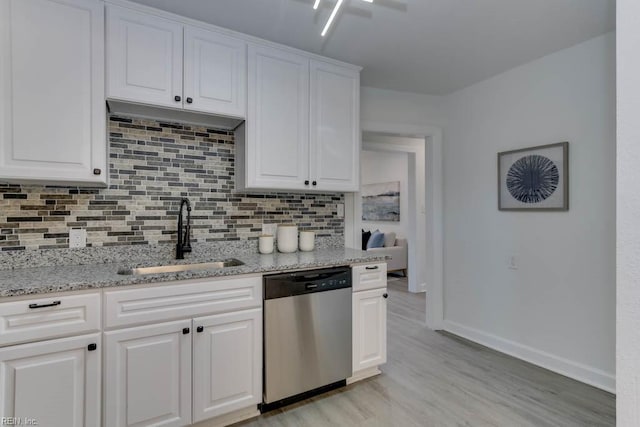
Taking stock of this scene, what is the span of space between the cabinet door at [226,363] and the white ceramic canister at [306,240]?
833 mm

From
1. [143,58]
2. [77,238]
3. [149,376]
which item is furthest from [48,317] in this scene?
[143,58]

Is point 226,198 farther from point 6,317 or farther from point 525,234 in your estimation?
point 525,234

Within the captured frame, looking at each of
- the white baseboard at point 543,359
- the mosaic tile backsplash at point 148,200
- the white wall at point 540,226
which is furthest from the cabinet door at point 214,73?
the white baseboard at point 543,359

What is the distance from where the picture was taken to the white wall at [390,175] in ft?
20.7

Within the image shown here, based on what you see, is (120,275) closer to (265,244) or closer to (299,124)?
(265,244)

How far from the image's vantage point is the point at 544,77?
257 cm

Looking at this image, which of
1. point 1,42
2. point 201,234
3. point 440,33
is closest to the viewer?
point 1,42

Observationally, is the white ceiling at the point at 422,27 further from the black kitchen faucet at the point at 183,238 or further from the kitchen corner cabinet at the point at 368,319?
the kitchen corner cabinet at the point at 368,319

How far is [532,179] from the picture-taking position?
104 inches

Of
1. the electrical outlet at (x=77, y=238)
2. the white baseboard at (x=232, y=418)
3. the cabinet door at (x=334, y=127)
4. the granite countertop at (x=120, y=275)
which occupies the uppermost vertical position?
the cabinet door at (x=334, y=127)

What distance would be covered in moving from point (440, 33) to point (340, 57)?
28.8 inches

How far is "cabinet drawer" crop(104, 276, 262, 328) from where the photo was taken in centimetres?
158

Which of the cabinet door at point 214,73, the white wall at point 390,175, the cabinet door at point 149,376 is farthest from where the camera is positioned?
the white wall at point 390,175

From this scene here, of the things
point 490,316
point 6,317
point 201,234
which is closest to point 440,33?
point 201,234
